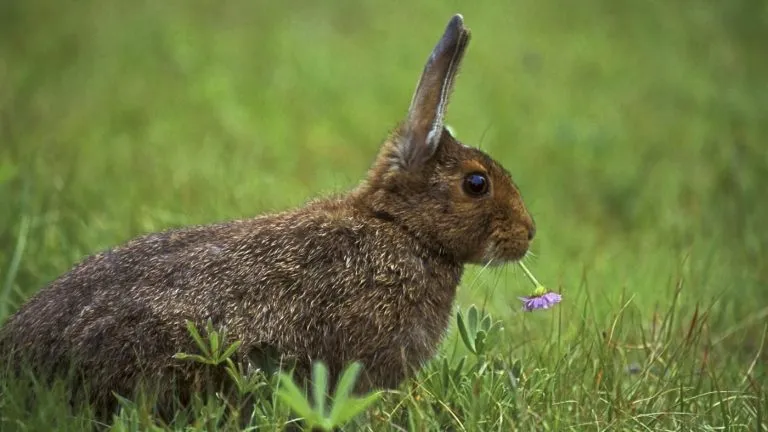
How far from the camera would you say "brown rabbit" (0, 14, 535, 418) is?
13.6 feet

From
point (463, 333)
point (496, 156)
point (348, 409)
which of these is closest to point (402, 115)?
point (496, 156)

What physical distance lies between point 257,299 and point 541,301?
1.22 m

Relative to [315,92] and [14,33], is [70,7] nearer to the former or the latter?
[14,33]

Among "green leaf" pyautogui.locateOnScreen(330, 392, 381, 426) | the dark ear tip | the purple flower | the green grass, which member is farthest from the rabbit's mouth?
"green leaf" pyautogui.locateOnScreen(330, 392, 381, 426)

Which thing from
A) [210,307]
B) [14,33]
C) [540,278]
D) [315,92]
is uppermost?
[14,33]

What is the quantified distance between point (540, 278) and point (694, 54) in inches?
253

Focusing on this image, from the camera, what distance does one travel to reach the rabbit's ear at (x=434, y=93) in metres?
4.82

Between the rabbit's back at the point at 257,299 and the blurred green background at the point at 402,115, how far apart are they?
1.94 ft

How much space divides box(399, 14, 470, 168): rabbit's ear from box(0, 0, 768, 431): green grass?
0.74 meters

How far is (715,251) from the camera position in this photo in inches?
278

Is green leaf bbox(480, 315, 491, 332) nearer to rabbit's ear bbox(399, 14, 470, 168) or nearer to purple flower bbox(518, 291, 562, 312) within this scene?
purple flower bbox(518, 291, 562, 312)

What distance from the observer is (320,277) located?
4.58 metres

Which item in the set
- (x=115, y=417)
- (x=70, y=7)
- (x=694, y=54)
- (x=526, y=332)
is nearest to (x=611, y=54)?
(x=694, y=54)

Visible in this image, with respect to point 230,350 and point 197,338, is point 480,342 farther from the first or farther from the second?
point 197,338
